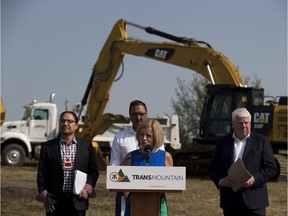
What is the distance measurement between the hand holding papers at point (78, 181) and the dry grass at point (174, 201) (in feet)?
18.7

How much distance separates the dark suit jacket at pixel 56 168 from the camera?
22.0ft

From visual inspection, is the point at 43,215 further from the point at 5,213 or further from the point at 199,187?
the point at 199,187

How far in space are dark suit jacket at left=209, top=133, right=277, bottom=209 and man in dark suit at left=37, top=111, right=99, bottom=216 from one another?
1.29 m

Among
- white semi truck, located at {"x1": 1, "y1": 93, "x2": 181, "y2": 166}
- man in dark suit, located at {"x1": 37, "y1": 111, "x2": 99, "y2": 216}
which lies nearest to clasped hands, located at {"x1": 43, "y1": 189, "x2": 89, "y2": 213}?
man in dark suit, located at {"x1": 37, "y1": 111, "x2": 99, "y2": 216}

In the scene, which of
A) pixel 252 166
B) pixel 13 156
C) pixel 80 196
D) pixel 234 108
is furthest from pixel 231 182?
pixel 13 156

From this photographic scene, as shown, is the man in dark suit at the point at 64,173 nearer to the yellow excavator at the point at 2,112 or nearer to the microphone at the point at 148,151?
the microphone at the point at 148,151

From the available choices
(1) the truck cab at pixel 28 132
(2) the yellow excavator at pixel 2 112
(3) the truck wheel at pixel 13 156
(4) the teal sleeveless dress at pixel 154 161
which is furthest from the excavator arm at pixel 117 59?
(4) the teal sleeveless dress at pixel 154 161

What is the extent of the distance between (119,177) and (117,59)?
18.7 meters

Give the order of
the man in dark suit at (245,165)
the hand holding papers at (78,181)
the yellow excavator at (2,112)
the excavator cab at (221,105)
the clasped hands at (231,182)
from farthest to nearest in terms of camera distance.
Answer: the yellow excavator at (2,112)
the excavator cab at (221,105)
the hand holding papers at (78,181)
the man in dark suit at (245,165)
the clasped hands at (231,182)

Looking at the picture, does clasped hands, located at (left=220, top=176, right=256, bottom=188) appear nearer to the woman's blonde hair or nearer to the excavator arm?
the woman's blonde hair

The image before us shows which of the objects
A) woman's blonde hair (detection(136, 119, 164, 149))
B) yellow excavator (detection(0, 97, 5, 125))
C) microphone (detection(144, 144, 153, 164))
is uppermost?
Answer: yellow excavator (detection(0, 97, 5, 125))

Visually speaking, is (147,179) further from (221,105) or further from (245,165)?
(221,105)

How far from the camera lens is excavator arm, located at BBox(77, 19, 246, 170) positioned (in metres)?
22.6

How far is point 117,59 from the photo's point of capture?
24281mm
